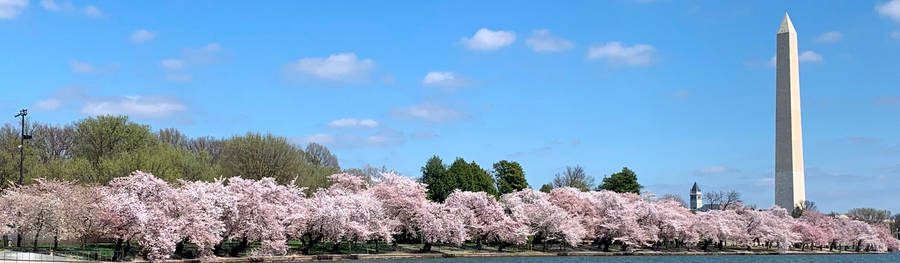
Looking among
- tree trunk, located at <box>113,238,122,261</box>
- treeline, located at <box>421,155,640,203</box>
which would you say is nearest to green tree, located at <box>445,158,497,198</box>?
treeline, located at <box>421,155,640,203</box>

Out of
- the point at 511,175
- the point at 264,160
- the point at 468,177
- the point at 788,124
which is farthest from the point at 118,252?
the point at 788,124

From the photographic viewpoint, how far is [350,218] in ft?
218

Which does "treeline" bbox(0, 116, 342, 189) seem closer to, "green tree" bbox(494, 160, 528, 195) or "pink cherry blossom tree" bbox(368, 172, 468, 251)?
"pink cherry blossom tree" bbox(368, 172, 468, 251)

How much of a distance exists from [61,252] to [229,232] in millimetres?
10429

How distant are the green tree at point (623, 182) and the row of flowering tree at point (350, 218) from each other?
13.3 metres

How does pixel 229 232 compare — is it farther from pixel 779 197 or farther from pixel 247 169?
pixel 779 197

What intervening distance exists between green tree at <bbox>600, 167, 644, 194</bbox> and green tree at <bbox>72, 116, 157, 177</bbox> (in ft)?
190

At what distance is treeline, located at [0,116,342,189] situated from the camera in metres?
69.6

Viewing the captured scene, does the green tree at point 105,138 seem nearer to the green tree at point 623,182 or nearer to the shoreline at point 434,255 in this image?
the shoreline at point 434,255

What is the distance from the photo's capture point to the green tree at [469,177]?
8888 centimetres

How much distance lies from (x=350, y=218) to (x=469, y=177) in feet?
82.5

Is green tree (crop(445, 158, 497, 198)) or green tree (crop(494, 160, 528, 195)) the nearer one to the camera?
green tree (crop(445, 158, 497, 198))

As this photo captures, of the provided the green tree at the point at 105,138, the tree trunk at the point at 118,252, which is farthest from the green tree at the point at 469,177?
the tree trunk at the point at 118,252

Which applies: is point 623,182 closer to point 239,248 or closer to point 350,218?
point 350,218
